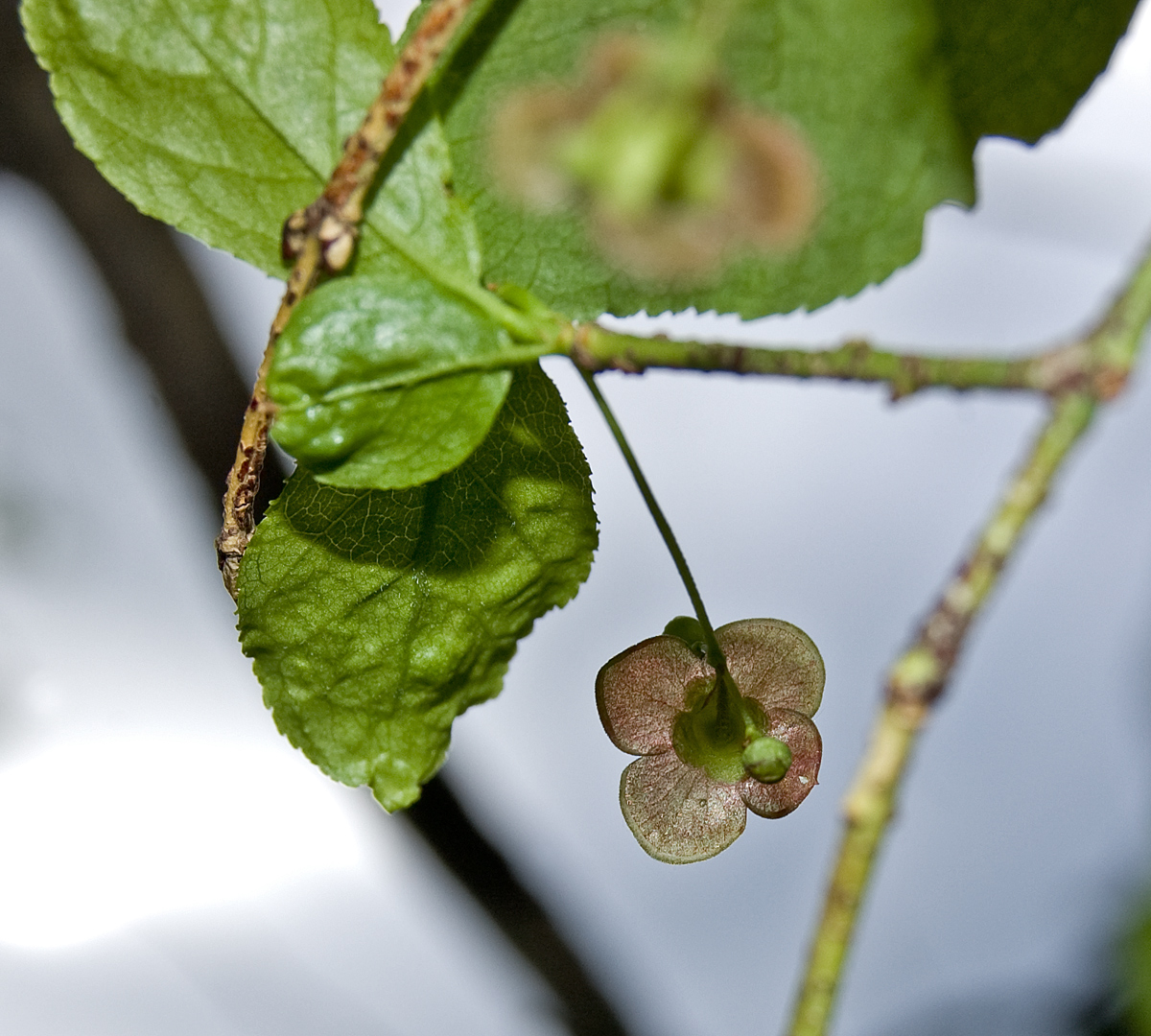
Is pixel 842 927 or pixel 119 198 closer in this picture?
pixel 842 927

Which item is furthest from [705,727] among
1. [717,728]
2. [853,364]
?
[853,364]

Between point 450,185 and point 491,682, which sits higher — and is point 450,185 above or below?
above

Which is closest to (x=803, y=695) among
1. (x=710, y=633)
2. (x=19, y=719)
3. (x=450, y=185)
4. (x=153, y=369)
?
(x=710, y=633)

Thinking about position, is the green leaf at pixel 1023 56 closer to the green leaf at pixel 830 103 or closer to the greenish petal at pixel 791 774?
the green leaf at pixel 830 103

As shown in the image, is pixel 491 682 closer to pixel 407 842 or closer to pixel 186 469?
pixel 186 469

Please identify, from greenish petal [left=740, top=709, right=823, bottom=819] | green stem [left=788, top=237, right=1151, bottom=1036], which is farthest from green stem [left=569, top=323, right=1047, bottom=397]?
greenish petal [left=740, top=709, right=823, bottom=819]

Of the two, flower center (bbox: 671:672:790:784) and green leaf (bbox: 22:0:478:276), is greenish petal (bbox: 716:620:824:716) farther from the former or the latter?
green leaf (bbox: 22:0:478:276)
